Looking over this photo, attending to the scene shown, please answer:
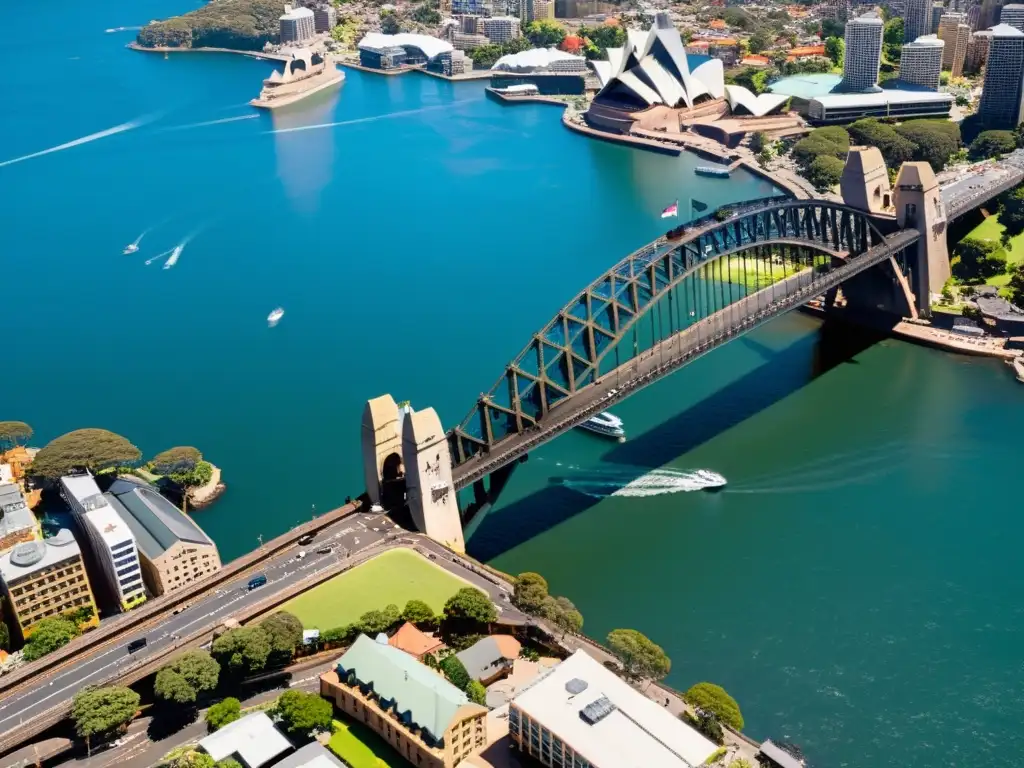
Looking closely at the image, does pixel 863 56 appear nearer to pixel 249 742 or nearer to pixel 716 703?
pixel 716 703

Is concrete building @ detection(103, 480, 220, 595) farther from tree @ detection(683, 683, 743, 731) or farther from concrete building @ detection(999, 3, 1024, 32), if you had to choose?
concrete building @ detection(999, 3, 1024, 32)

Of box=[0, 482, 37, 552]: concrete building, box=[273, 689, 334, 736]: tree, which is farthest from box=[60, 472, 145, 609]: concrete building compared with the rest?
box=[273, 689, 334, 736]: tree

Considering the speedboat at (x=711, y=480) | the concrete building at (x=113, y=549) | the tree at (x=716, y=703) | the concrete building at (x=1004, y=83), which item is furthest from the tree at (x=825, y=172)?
the concrete building at (x=113, y=549)

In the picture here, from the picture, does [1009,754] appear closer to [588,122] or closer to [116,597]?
[116,597]

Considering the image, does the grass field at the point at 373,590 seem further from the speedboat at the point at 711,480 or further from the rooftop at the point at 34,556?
the speedboat at the point at 711,480

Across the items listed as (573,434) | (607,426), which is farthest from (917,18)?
(573,434)

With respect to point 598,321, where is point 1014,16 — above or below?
above
